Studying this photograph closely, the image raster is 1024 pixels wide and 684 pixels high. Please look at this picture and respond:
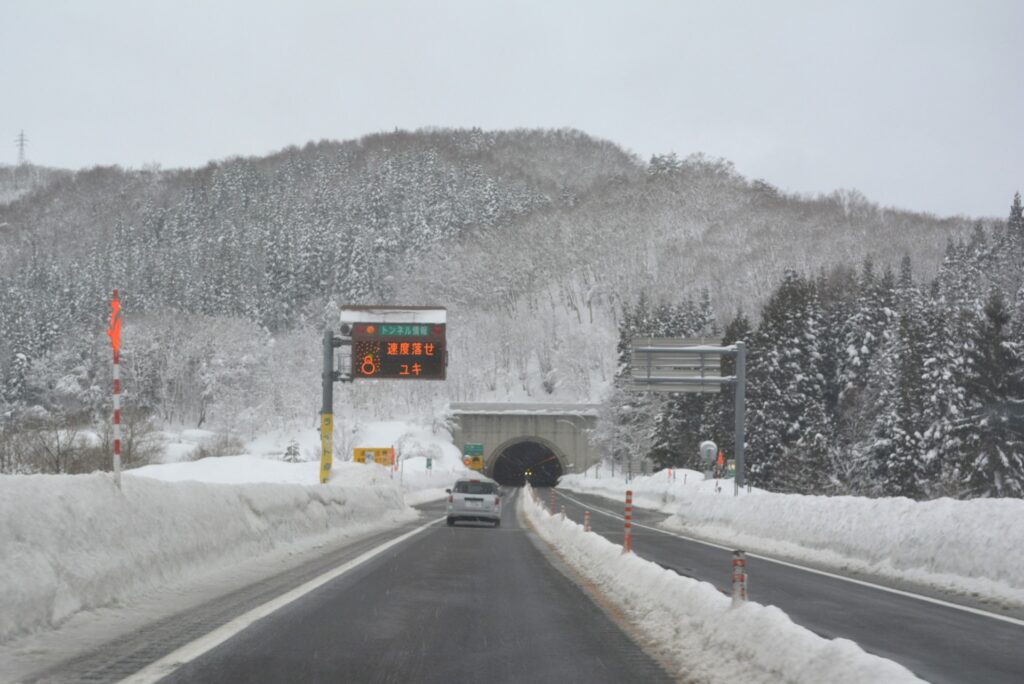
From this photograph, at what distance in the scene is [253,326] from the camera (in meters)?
156

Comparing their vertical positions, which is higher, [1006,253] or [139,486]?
[1006,253]

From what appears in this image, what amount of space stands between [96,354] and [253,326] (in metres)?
37.5

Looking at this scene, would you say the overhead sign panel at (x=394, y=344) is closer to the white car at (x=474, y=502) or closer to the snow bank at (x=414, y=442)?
the white car at (x=474, y=502)

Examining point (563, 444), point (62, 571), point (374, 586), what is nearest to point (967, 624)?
point (374, 586)

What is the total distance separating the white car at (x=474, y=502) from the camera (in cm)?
3347

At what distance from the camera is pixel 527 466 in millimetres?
156875

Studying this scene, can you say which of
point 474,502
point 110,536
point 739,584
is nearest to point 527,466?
point 474,502

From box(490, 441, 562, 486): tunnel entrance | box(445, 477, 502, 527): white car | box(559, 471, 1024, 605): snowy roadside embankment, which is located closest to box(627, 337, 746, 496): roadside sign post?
box(445, 477, 502, 527): white car

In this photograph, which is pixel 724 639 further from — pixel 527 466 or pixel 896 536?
pixel 527 466

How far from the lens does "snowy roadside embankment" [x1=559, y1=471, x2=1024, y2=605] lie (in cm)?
1433

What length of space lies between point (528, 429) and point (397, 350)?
90.4 m

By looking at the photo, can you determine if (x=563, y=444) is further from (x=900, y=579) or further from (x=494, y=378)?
(x=900, y=579)

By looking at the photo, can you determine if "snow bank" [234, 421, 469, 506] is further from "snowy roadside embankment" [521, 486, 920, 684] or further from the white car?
→ "snowy roadside embankment" [521, 486, 920, 684]

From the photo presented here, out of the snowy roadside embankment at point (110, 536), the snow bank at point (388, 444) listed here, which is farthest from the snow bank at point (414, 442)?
the snowy roadside embankment at point (110, 536)
